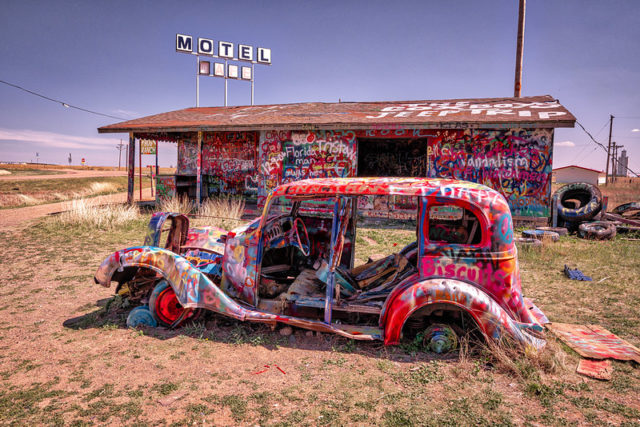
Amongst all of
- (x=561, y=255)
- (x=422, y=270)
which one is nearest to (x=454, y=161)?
(x=561, y=255)

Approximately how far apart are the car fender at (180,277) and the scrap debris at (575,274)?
5.56 meters

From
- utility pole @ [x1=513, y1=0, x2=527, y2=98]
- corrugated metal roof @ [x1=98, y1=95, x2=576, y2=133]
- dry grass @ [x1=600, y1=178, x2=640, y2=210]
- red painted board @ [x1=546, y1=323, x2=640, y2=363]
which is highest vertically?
utility pole @ [x1=513, y1=0, x2=527, y2=98]

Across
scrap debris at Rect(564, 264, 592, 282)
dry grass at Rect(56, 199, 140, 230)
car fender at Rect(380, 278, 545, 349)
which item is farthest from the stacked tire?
dry grass at Rect(56, 199, 140, 230)

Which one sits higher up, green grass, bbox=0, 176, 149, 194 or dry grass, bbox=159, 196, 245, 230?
green grass, bbox=0, 176, 149, 194

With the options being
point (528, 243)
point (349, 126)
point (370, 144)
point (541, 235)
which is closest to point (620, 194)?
point (370, 144)

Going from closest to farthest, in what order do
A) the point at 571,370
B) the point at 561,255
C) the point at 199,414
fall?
the point at 199,414 < the point at 571,370 < the point at 561,255

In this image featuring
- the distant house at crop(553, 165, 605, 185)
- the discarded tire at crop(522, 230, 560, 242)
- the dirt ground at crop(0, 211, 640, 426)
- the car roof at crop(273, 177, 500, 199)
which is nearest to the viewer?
the dirt ground at crop(0, 211, 640, 426)

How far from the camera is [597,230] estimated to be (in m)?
9.79

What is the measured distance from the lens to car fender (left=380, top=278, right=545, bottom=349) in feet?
10.9

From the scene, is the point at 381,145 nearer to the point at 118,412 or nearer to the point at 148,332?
the point at 148,332

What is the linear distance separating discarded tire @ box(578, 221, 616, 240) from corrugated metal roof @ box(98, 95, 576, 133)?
2.71 meters

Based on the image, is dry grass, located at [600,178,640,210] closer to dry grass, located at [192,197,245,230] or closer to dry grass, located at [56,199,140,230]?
dry grass, located at [192,197,245,230]

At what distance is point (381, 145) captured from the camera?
16.8 metres

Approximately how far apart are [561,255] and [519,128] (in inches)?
182
